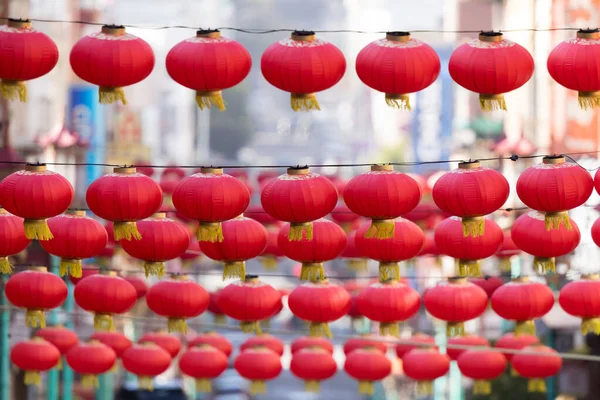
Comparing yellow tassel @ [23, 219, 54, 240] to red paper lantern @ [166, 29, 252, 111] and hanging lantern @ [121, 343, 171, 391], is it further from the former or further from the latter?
hanging lantern @ [121, 343, 171, 391]

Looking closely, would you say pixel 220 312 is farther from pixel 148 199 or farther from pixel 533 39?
pixel 533 39

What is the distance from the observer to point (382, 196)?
15.5 meters

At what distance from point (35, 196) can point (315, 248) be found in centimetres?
319

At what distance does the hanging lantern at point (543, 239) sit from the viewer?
54.3 feet

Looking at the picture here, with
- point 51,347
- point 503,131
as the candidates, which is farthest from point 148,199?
point 503,131

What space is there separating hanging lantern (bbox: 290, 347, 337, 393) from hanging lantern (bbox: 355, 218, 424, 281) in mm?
5238

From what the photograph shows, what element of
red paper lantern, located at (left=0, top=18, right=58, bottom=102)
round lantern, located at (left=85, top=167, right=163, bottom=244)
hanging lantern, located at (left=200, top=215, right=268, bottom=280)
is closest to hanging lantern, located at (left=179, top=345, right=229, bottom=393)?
hanging lantern, located at (left=200, top=215, right=268, bottom=280)

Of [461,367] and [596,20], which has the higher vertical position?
[596,20]

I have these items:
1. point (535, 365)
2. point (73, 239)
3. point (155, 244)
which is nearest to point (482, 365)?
point (535, 365)

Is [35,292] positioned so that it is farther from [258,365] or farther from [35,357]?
[258,365]

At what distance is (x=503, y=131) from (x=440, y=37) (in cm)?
6251

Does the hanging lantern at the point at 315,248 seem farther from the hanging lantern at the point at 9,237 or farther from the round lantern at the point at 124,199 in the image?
the hanging lantern at the point at 9,237

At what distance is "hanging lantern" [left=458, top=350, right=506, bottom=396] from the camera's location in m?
20.9

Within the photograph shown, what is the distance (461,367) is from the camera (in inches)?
834
